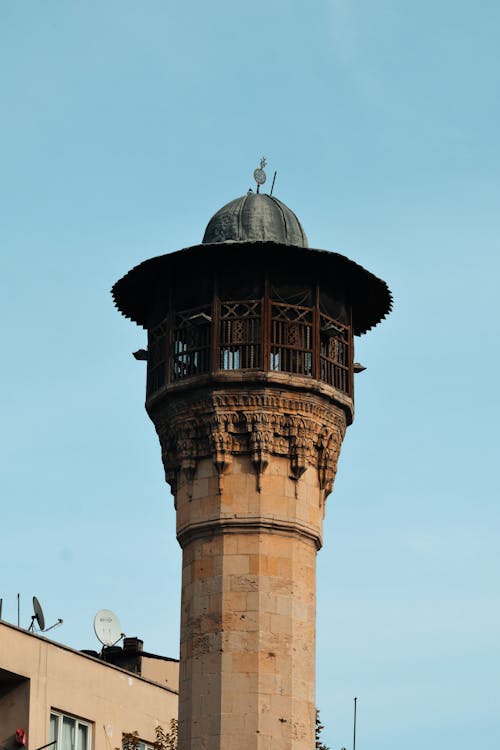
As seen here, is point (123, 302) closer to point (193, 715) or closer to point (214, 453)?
point (214, 453)

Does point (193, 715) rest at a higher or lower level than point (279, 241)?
lower

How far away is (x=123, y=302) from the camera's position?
3547cm

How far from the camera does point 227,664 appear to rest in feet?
102

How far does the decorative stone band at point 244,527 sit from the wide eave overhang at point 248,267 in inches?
180

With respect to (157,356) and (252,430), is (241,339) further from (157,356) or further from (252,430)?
(157,356)

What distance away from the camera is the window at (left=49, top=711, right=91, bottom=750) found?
3944 cm

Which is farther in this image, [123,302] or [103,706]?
[103,706]

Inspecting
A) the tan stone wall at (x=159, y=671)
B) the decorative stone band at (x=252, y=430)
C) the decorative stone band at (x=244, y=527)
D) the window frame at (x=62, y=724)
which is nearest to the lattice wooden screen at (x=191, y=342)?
the decorative stone band at (x=252, y=430)

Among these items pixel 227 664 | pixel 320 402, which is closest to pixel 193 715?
pixel 227 664

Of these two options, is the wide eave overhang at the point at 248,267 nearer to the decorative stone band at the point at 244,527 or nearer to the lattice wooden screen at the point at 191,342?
the lattice wooden screen at the point at 191,342

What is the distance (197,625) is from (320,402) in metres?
4.65

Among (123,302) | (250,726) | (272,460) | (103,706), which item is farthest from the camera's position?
(103,706)

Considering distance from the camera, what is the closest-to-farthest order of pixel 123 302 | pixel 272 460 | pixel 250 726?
pixel 250 726
pixel 272 460
pixel 123 302

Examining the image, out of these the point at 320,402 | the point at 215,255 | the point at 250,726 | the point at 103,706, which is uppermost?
the point at 215,255
